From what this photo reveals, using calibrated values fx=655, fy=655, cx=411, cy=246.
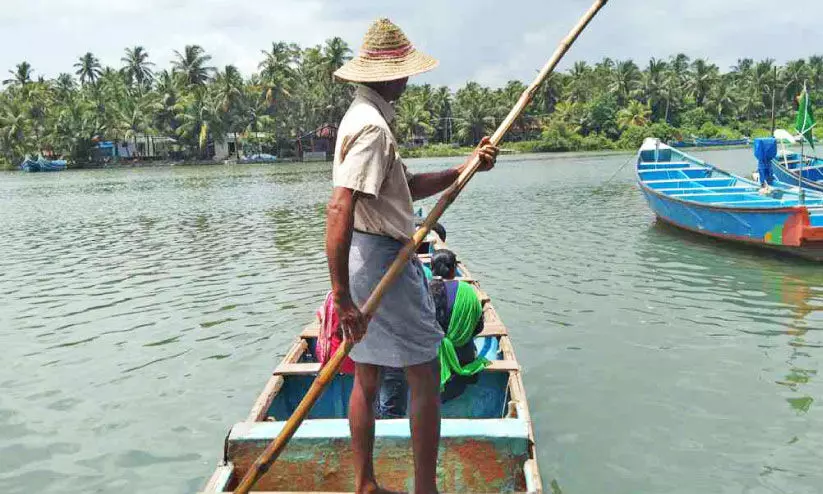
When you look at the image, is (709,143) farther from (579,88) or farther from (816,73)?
(816,73)

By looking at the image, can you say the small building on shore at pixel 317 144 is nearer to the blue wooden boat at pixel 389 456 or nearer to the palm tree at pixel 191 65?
the palm tree at pixel 191 65

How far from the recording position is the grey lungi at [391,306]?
2770 mm

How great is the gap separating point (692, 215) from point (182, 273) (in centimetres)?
981

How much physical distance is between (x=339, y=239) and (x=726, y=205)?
10917 millimetres

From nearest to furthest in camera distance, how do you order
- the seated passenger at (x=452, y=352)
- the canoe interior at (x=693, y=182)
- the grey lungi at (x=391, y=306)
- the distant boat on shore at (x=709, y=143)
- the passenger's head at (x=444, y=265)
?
the grey lungi at (x=391, y=306) < the seated passenger at (x=452, y=352) < the passenger's head at (x=444, y=265) < the canoe interior at (x=693, y=182) < the distant boat on shore at (x=709, y=143)

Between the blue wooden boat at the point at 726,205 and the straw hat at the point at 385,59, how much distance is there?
9395 mm

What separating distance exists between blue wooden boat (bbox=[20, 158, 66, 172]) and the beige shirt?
228ft

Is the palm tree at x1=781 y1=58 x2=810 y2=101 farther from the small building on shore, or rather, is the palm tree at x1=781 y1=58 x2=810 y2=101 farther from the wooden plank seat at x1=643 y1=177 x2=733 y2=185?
the wooden plank seat at x1=643 y1=177 x2=733 y2=185

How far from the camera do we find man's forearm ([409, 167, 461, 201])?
3.20 metres

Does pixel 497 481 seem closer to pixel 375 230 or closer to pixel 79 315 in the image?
pixel 375 230

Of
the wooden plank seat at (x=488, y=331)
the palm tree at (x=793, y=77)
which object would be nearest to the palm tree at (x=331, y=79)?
the palm tree at (x=793, y=77)

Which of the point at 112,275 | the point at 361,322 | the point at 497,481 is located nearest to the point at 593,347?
the point at 497,481

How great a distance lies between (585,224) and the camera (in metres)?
16.4

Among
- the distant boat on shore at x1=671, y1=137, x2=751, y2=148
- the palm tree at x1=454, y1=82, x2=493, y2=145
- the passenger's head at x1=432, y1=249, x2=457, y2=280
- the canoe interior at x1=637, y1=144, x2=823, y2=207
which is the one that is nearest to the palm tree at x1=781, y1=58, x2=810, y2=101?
the distant boat on shore at x1=671, y1=137, x2=751, y2=148
